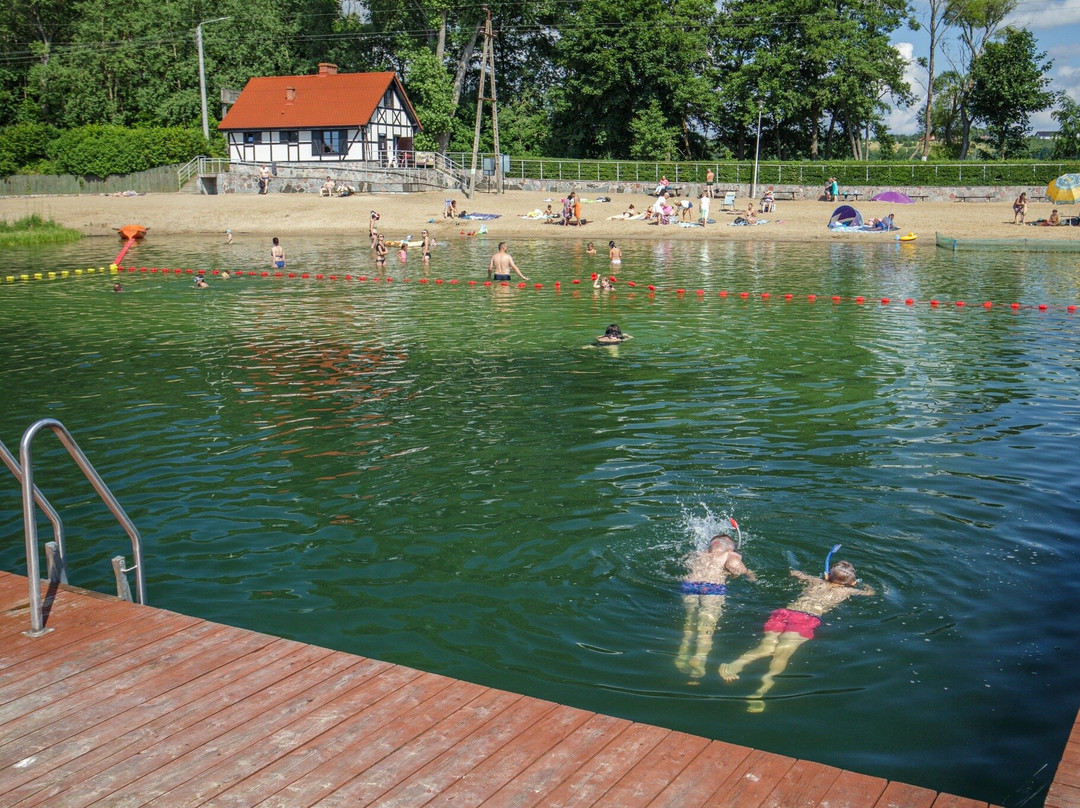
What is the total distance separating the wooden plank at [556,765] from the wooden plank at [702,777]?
507 mm

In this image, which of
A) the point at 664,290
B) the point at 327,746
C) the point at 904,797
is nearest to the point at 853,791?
the point at 904,797

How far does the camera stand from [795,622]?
8.31m

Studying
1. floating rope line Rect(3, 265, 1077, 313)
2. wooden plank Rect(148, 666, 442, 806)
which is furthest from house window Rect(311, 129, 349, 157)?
wooden plank Rect(148, 666, 442, 806)

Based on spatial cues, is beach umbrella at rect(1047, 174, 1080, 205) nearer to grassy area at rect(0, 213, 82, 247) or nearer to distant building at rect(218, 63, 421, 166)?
distant building at rect(218, 63, 421, 166)

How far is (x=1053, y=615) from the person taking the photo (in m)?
8.66

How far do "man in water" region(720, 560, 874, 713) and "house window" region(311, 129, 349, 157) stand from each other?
5998cm

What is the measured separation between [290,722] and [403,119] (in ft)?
217

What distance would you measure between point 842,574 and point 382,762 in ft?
16.9

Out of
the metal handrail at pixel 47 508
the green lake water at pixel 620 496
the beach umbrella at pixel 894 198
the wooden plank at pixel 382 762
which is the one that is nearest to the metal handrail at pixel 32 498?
the metal handrail at pixel 47 508

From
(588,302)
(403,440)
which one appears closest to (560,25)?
(588,302)

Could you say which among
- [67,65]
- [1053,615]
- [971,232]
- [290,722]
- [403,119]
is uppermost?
[67,65]

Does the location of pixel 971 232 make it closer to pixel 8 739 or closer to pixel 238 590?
pixel 238 590

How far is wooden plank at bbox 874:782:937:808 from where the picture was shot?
4934 mm

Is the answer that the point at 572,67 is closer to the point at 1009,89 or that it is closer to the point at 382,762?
the point at 1009,89
